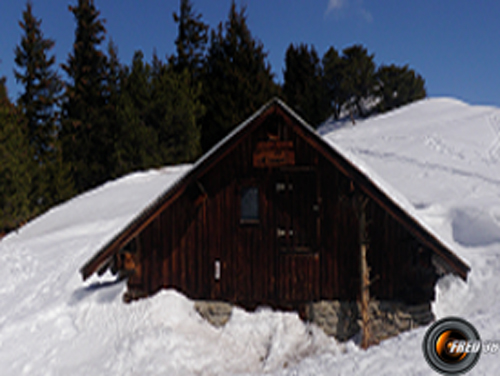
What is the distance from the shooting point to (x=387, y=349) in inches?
286

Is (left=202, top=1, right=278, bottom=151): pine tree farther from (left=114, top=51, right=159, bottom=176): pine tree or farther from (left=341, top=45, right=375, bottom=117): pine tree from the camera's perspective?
(left=341, top=45, right=375, bottom=117): pine tree

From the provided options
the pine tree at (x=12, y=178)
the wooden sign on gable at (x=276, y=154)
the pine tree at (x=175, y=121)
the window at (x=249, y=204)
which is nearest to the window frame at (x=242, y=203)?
the window at (x=249, y=204)

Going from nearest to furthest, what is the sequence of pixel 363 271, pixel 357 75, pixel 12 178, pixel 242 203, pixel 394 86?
pixel 363 271 → pixel 242 203 → pixel 12 178 → pixel 357 75 → pixel 394 86

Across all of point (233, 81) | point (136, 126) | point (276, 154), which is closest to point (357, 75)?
point (233, 81)

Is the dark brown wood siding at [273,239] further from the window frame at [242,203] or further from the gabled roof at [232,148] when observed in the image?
the gabled roof at [232,148]

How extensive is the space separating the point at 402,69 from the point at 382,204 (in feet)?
148

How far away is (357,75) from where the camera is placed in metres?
45.8

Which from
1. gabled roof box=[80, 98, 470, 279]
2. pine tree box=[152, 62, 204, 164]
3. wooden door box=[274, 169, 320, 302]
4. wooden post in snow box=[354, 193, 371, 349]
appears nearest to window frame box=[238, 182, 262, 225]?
wooden door box=[274, 169, 320, 302]

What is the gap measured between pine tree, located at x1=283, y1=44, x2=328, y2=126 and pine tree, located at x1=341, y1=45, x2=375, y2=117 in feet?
9.87

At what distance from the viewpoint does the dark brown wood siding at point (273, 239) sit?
9758 millimetres

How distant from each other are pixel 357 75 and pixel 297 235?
40.6 metres

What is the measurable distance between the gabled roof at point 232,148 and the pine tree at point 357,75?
3879 centimetres

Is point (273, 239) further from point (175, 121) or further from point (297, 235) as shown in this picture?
point (175, 121)

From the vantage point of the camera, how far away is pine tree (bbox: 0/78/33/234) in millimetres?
20844
